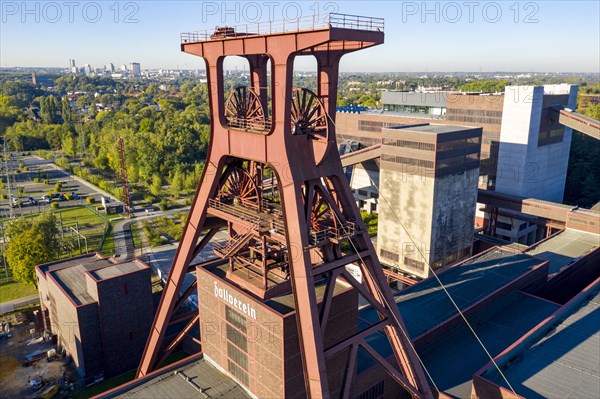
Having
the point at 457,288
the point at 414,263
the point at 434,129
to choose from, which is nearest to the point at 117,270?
the point at 457,288

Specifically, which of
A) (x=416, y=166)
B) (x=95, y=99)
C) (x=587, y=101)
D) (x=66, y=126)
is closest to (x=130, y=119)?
(x=66, y=126)

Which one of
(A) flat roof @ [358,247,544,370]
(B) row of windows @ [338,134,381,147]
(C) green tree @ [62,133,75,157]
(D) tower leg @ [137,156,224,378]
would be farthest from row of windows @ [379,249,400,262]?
(C) green tree @ [62,133,75,157]

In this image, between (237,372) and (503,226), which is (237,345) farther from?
(503,226)

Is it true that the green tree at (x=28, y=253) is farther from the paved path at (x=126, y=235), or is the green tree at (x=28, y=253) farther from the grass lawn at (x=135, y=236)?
the grass lawn at (x=135, y=236)

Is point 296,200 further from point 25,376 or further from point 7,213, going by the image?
point 7,213

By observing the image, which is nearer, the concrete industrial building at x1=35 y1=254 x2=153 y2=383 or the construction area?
the construction area

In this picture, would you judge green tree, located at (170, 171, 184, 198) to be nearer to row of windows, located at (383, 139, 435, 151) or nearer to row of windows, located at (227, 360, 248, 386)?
row of windows, located at (383, 139, 435, 151)
